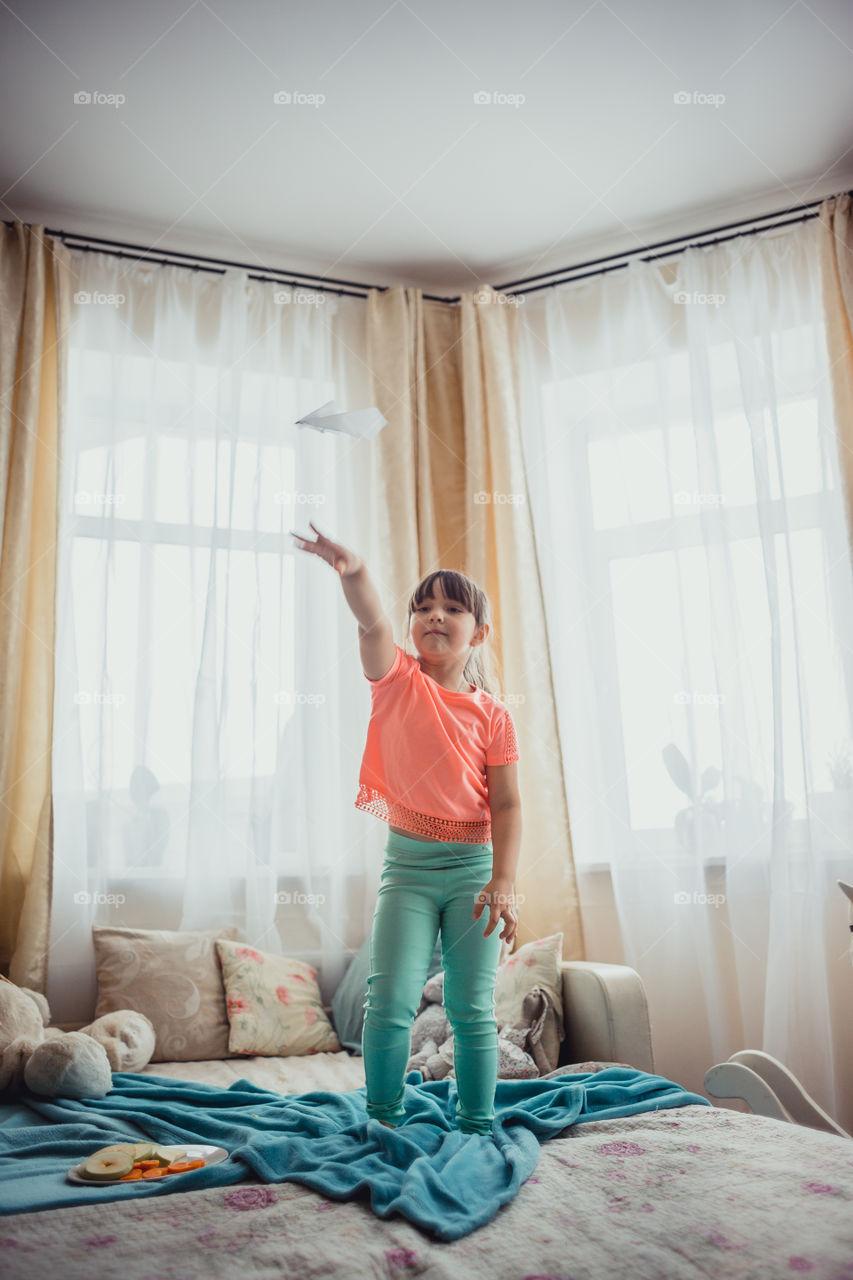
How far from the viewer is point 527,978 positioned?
2.30 meters

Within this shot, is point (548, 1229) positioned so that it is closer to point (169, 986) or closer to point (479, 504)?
point (169, 986)

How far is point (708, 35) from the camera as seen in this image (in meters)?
2.43

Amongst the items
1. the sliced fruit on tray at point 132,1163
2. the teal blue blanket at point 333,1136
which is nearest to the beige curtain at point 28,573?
the teal blue blanket at point 333,1136

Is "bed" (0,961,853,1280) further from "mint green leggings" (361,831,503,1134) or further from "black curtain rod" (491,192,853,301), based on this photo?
"black curtain rod" (491,192,853,301)

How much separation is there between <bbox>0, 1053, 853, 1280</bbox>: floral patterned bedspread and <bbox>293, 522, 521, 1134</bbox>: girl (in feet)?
0.93

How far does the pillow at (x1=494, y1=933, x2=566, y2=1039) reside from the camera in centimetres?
225

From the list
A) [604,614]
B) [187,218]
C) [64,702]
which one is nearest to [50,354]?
[187,218]

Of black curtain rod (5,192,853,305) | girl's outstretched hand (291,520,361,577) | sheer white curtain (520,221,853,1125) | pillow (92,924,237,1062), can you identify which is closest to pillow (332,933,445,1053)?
pillow (92,924,237,1062)

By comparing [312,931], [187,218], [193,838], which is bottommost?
[312,931]

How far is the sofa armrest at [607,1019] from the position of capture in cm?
211

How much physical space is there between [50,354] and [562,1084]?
8.26ft

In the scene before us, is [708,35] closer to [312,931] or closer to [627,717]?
[627,717]

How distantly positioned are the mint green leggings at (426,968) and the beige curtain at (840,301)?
6.27 feet

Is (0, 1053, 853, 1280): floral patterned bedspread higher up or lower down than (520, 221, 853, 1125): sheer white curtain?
lower down
